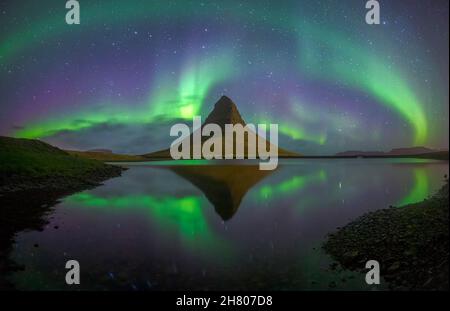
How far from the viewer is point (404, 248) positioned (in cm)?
1113

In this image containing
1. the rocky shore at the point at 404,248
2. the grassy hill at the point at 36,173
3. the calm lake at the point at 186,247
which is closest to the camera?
the rocky shore at the point at 404,248

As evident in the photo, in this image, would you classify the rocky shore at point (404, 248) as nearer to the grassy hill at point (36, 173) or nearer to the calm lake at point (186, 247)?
the calm lake at point (186, 247)

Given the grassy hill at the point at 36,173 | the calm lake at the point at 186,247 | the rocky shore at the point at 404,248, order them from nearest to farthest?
1. the rocky shore at the point at 404,248
2. the calm lake at the point at 186,247
3. the grassy hill at the point at 36,173

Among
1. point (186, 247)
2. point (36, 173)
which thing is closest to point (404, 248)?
point (186, 247)

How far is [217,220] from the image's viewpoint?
21750 mm

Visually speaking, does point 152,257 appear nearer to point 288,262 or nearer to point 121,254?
point 121,254

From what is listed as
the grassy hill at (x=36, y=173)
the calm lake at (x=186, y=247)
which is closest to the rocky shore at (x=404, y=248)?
the calm lake at (x=186, y=247)

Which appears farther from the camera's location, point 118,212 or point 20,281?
point 118,212

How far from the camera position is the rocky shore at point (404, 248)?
30.0 feet

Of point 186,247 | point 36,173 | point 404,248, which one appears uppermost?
point 36,173

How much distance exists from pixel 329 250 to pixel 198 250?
6.73m

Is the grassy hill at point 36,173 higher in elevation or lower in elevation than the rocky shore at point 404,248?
higher

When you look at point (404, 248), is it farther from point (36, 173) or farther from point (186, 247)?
point (36, 173)
